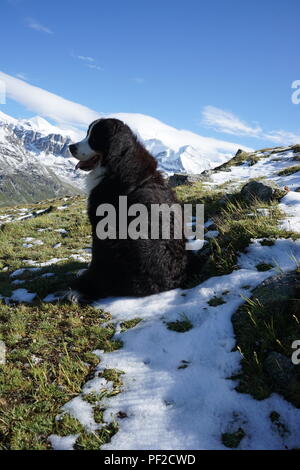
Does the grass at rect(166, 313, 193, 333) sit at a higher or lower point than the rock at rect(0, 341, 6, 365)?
higher

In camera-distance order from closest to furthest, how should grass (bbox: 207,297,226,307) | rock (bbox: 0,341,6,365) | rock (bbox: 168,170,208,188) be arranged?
1. rock (bbox: 0,341,6,365)
2. grass (bbox: 207,297,226,307)
3. rock (bbox: 168,170,208,188)

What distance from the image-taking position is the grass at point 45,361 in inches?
137

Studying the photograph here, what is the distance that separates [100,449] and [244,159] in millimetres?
30805

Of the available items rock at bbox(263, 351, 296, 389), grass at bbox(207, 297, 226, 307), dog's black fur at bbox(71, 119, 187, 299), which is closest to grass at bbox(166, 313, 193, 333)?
grass at bbox(207, 297, 226, 307)

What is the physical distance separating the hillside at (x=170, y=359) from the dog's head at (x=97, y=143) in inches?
109

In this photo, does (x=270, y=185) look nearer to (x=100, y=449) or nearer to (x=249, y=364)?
(x=249, y=364)

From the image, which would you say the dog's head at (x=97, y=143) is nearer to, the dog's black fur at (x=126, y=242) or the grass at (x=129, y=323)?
the dog's black fur at (x=126, y=242)

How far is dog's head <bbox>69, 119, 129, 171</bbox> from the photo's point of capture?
19.4ft

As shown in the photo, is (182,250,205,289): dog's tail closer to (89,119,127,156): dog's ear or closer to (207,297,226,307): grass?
(207,297,226,307): grass

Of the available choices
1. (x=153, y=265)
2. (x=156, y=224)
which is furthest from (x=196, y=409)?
(x=156, y=224)

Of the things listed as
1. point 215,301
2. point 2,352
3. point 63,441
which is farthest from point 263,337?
point 2,352

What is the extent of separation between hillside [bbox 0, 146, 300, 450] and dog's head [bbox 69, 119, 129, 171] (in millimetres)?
2766

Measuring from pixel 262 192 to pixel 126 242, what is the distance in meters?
6.01

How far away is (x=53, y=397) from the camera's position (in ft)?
13.1
